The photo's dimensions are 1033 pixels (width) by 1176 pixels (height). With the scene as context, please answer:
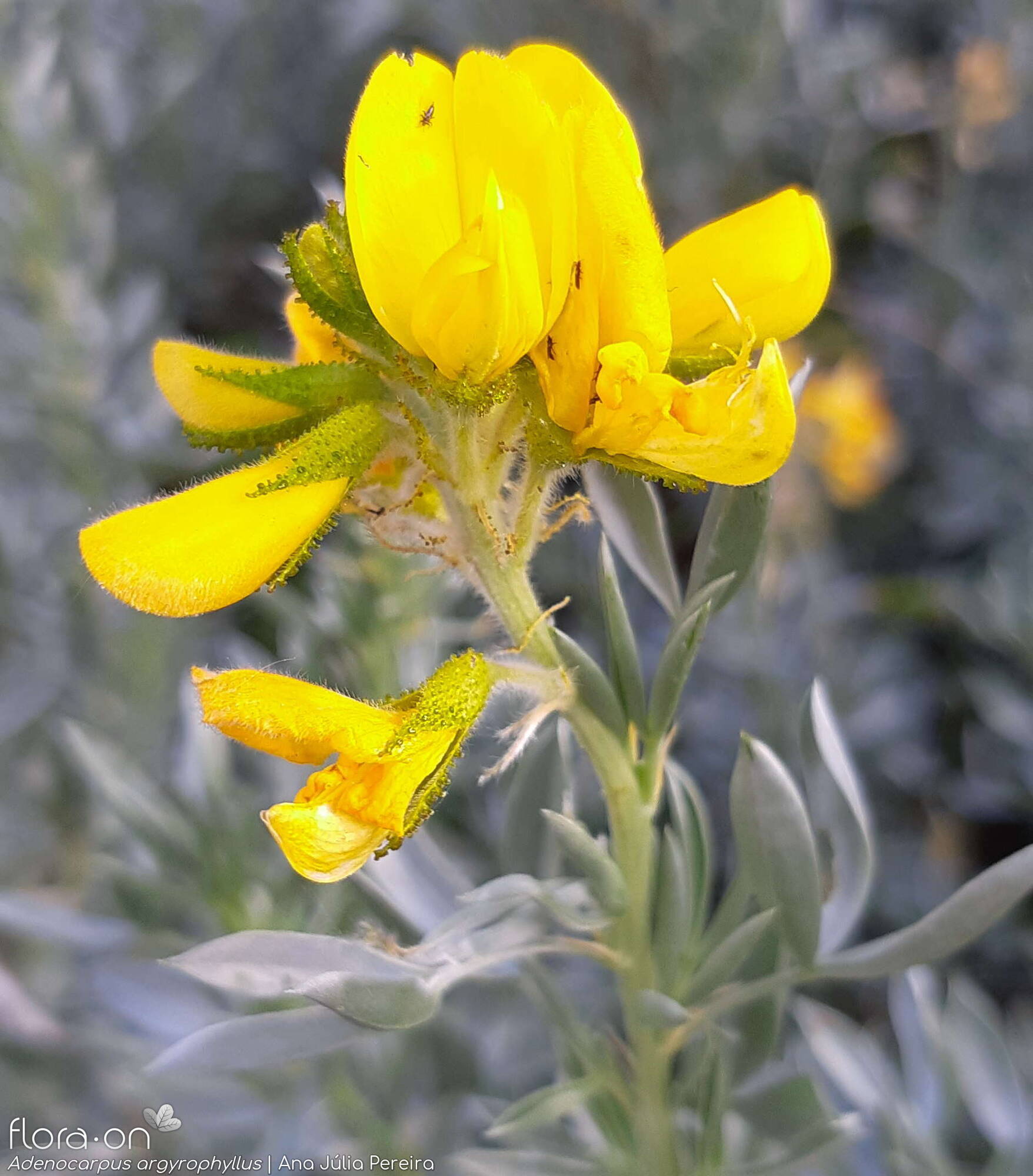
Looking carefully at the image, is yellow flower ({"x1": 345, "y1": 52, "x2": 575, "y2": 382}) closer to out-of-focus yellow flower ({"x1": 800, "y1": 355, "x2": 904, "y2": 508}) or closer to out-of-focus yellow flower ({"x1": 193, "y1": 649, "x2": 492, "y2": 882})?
out-of-focus yellow flower ({"x1": 193, "y1": 649, "x2": 492, "y2": 882})

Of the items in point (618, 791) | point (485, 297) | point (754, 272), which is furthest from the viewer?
point (618, 791)

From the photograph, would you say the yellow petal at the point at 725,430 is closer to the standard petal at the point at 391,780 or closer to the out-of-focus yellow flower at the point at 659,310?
the out-of-focus yellow flower at the point at 659,310

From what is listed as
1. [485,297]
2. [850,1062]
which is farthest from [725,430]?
[850,1062]

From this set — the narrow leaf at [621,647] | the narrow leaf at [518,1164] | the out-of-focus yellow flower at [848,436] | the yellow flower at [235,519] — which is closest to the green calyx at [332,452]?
the yellow flower at [235,519]

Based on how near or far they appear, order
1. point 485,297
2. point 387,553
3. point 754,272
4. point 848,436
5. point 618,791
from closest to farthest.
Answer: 1. point 485,297
2. point 754,272
3. point 618,791
4. point 387,553
5. point 848,436

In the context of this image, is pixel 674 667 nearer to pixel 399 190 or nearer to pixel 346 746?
pixel 346 746

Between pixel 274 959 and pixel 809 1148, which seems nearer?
pixel 274 959
